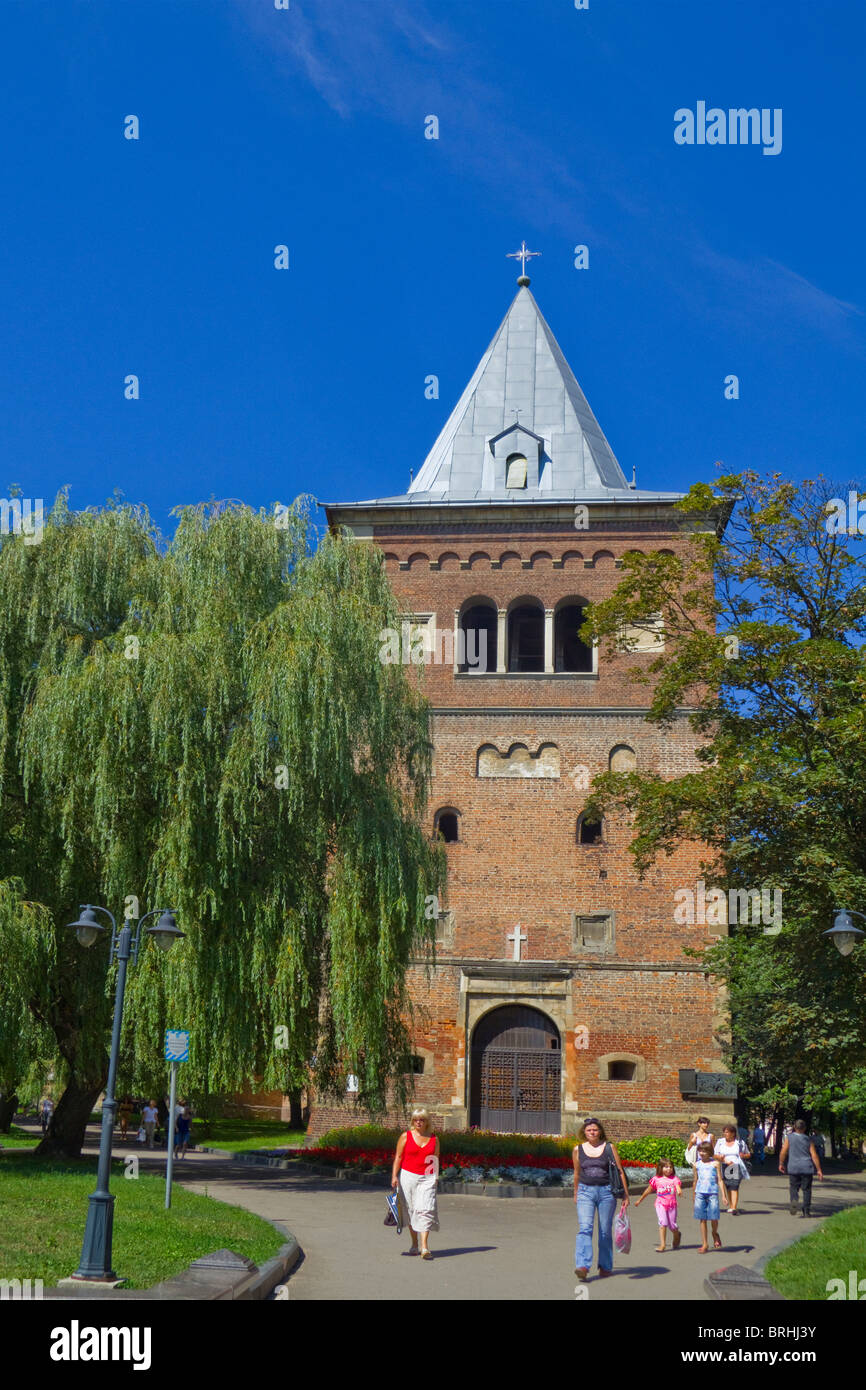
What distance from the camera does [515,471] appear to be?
3419 centimetres

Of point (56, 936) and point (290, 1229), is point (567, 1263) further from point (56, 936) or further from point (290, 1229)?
point (56, 936)

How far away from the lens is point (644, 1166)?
24234 mm

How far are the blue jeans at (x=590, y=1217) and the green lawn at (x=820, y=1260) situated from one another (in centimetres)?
154

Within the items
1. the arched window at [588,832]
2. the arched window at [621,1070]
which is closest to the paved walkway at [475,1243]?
the arched window at [621,1070]

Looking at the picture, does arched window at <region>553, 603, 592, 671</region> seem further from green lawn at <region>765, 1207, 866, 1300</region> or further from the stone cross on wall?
green lawn at <region>765, 1207, 866, 1300</region>

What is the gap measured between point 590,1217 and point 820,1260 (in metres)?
2.58

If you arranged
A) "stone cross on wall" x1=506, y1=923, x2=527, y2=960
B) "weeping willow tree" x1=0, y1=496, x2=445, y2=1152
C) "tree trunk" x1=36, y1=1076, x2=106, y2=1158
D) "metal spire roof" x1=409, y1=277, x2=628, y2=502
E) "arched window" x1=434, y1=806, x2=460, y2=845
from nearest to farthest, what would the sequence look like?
"weeping willow tree" x1=0, y1=496, x2=445, y2=1152
"tree trunk" x1=36, y1=1076, x2=106, y2=1158
"stone cross on wall" x1=506, y1=923, x2=527, y2=960
"arched window" x1=434, y1=806, x2=460, y2=845
"metal spire roof" x1=409, y1=277, x2=628, y2=502

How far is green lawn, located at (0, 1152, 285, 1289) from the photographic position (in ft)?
35.2

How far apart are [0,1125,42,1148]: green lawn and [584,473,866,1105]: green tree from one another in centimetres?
1361

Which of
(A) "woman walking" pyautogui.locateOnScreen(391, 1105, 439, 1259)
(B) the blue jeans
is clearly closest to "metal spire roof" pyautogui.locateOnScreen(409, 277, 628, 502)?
(A) "woman walking" pyautogui.locateOnScreen(391, 1105, 439, 1259)

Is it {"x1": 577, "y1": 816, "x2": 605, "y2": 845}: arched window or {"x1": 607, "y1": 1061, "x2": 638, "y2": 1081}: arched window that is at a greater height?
{"x1": 577, "y1": 816, "x2": 605, "y2": 845}: arched window

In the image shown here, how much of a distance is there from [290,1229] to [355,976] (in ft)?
15.4

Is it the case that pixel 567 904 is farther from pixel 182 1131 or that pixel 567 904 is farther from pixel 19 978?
pixel 19 978
